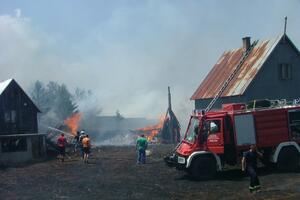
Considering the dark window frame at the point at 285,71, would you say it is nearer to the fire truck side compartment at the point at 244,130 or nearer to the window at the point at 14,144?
the fire truck side compartment at the point at 244,130

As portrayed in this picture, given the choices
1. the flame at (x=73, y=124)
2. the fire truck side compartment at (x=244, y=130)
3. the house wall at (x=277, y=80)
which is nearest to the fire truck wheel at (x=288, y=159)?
the fire truck side compartment at (x=244, y=130)

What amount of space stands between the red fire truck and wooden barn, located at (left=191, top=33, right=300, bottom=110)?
12458 millimetres

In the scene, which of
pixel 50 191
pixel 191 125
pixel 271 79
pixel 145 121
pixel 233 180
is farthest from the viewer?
pixel 145 121

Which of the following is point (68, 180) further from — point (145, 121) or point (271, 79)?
→ point (145, 121)

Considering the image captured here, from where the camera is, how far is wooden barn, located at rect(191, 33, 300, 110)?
32.0 meters

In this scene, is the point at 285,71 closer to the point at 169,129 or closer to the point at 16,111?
the point at 169,129

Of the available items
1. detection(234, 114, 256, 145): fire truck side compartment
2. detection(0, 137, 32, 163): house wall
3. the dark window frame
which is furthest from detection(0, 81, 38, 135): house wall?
detection(234, 114, 256, 145): fire truck side compartment

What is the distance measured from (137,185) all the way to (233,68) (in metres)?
19.2

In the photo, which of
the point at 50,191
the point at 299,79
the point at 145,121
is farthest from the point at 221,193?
the point at 145,121

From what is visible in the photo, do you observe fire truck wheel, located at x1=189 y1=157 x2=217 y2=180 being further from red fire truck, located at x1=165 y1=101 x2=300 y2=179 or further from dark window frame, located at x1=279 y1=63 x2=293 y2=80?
dark window frame, located at x1=279 y1=63 x2=293 y2=80

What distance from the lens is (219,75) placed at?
3494 centimetres

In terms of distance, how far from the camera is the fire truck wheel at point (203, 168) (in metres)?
17.9

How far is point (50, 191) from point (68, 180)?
305 centimetres

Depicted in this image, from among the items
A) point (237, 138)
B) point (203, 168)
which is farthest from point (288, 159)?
point (203, 168)
